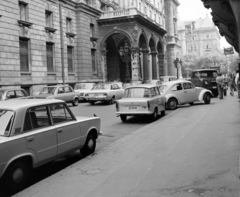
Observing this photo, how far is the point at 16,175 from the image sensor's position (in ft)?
16.6

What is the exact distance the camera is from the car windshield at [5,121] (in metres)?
5.09

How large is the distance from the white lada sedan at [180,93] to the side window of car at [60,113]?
1015 centimetres

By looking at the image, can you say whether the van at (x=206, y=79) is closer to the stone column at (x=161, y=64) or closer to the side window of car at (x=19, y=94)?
the side window of car at (x=19, y=94)

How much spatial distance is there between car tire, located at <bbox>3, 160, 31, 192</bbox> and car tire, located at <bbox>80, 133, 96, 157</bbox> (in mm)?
2037

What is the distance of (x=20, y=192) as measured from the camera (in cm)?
505

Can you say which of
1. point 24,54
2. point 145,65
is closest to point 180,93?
point 24,54

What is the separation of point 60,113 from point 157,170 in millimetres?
2318

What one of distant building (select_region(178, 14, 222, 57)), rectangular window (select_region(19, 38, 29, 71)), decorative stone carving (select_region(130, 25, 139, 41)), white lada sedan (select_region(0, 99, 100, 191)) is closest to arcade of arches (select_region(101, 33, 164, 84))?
decorative stone carving (select_region(130, 25, 139, 41))

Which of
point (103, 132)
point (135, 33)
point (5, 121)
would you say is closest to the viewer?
point (5, 121)

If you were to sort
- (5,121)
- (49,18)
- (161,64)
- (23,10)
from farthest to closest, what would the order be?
(161,64) → (49,18) → (23,10) → (5,121)

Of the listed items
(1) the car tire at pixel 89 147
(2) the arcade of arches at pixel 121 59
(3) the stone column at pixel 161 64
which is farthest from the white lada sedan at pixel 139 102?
(3) the stone column at pixel 161 64

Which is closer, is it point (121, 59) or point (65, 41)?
point (65, 41)

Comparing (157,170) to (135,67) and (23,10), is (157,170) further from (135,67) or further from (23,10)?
(135,67)

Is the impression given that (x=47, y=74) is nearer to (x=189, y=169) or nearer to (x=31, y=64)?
(x=31, y=64)
